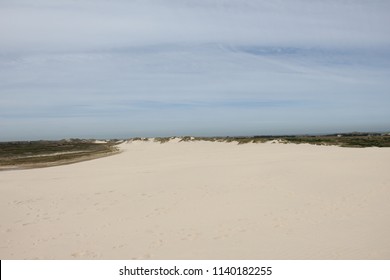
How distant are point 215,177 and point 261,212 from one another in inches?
245

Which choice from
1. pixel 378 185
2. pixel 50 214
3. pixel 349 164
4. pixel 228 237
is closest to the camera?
pixel 228 237

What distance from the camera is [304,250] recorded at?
7.15 metres

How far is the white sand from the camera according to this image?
24.5ft

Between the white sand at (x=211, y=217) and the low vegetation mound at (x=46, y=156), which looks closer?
the white sand at (x=211, y=217)

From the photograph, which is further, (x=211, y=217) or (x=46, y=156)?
(x=46, y=156)

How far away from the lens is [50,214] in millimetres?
11234

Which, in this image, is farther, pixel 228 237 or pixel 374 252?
pixel 228 237

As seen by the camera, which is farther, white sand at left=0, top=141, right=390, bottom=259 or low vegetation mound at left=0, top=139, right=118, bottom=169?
low vegetation mound at left=0, top=139, right=118, bottom=169

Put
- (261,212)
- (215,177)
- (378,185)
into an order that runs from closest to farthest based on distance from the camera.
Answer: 1. (261,212)
2. (378,185)
3. (215,177)

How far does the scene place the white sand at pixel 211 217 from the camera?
24.5 feet

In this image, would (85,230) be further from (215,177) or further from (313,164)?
(313,164)

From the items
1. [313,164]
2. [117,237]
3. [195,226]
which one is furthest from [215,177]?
Result: [117,237]

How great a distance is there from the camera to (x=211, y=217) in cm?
982
